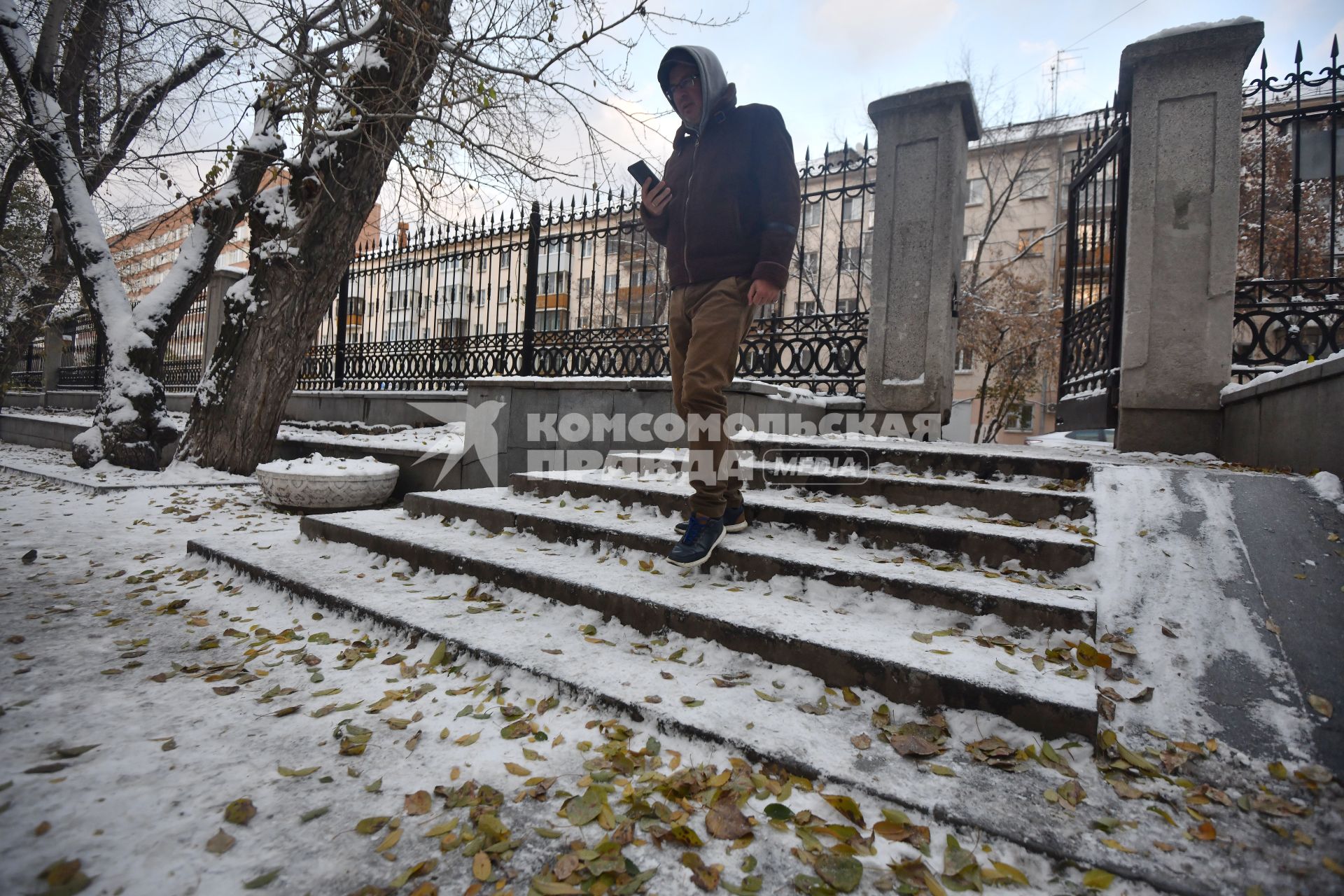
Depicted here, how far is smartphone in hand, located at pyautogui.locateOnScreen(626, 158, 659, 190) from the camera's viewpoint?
316 centimetres

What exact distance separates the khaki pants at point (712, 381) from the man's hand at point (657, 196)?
59cm

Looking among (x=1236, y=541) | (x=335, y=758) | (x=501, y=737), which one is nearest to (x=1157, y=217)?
(x=1236, y=541)

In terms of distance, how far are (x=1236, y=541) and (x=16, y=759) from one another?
13.8 ft

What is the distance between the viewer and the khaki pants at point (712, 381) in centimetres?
286

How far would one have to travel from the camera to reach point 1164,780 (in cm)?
160

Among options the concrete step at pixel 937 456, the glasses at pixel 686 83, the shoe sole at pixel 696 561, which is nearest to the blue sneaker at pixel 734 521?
the shoe sole at pixel 696 561

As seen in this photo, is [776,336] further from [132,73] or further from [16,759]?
[132,73]

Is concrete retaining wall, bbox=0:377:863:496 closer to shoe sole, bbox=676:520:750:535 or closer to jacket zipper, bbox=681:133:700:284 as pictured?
shoe sole, bbox=676:520:750:535

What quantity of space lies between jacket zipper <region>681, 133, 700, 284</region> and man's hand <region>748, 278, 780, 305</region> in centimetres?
34

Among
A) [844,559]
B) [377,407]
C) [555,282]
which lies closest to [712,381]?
[844,559]

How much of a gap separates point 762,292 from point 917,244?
347 centimetres

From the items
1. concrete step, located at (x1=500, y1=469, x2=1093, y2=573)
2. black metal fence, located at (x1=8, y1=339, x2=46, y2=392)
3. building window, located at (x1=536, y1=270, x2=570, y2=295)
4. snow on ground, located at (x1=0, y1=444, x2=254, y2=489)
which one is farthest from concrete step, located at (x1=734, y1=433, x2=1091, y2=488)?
black metal fence, located at (x1=8, y1=339, x2=46, y2=392)

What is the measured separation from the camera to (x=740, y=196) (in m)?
2.92

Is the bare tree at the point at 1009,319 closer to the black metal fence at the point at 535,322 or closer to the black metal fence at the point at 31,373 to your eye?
the black metal fence at the point at 535,322
